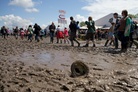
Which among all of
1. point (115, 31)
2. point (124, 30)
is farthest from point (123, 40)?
point (115, 31)

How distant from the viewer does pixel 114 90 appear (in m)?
3.33

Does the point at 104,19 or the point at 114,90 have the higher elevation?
the point at 104,19

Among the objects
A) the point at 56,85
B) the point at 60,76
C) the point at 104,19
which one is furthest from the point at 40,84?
the point at 104,19

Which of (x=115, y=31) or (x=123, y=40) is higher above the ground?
(x=115, y=31)

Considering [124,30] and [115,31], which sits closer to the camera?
[124,30]

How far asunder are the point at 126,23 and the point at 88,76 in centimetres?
487

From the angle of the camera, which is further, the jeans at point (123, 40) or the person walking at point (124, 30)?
the jeans at point (123, 40)

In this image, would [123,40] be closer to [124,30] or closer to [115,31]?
[124,30]

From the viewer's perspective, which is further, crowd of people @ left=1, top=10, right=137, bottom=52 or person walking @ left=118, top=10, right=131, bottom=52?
crowd of people @ left=1, top=10, right=137, bottom=52

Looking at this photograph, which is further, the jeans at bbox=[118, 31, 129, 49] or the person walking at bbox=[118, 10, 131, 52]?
the jeans at bbox=[118, 31, 129, 49]

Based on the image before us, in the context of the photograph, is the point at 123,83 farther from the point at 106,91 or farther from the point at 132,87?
the point at 106,91

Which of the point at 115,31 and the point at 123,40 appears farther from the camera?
the point at 115,31

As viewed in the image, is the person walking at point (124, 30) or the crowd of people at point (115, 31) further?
the crowd of people at point (115, 31)

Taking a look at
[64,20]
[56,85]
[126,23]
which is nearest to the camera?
[56,85]
